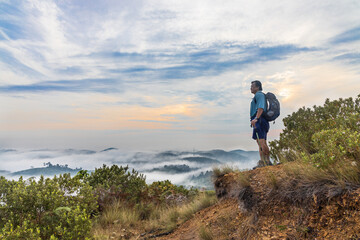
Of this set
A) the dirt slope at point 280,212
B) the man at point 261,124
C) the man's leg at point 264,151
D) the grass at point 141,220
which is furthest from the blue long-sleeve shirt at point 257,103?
the grass at point 141,220

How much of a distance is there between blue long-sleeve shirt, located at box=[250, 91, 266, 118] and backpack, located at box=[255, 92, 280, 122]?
26 centimetres

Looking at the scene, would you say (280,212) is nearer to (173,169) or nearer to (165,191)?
(165,191)

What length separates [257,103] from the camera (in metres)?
8.00

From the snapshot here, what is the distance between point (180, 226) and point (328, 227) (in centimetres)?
437

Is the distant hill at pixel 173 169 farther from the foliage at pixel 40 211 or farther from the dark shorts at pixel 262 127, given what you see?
the foliage at pixel 40 211

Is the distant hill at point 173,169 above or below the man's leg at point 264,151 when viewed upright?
below

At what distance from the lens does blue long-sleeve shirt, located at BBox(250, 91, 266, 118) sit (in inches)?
311

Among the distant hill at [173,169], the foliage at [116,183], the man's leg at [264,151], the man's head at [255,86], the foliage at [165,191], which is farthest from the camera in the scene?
the distant hill at [173,169]

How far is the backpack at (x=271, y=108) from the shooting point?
26.3 ft

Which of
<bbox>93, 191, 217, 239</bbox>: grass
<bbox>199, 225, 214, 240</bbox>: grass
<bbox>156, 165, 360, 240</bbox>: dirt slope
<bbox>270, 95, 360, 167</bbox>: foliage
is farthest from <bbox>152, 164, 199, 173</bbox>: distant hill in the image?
<bbox>199, 225, 214, 240</bbox>: grass

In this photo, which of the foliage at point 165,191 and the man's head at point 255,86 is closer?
the man's head at point 255,86

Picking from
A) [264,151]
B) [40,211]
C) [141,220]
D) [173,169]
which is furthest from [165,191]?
[173,169]

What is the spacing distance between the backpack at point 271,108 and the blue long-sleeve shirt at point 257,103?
263 millimetres

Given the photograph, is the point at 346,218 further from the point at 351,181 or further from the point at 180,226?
the point at 180,226
